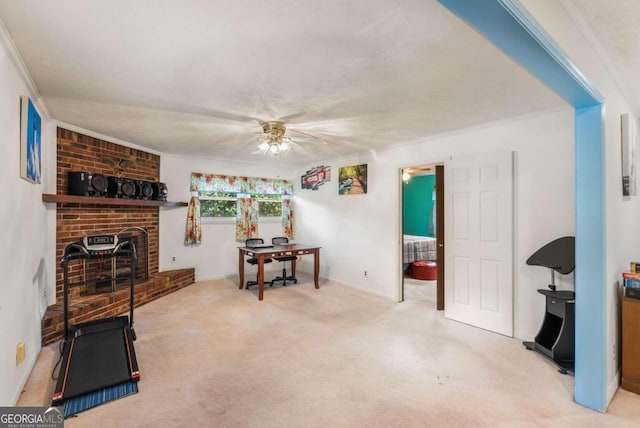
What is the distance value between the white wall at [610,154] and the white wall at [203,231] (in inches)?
205

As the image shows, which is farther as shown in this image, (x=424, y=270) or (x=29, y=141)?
(x=424, y=270)

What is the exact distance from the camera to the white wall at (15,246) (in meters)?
1.85

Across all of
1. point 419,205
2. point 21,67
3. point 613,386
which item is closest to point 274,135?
point 21,67

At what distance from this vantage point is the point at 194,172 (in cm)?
562

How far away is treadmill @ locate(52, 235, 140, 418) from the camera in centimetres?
208

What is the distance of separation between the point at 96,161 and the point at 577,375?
5.63m

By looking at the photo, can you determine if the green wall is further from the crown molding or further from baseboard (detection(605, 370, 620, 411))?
the crown molding

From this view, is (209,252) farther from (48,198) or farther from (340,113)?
(340,113)

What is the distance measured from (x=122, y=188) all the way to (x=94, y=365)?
251cm

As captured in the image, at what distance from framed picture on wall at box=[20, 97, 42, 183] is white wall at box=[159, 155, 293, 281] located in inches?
101

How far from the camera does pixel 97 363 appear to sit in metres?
2.35

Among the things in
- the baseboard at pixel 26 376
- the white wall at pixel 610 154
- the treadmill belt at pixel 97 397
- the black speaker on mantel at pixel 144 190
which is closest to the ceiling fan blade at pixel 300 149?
the black speaker on mantel at pixel 144 190

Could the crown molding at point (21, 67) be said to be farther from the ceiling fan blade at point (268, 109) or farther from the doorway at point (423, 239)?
the doorway at point (423, 239)

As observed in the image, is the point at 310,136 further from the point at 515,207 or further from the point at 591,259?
the point at 591,259
